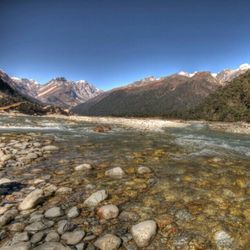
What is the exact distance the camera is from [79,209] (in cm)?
608

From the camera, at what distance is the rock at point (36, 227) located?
524 cm

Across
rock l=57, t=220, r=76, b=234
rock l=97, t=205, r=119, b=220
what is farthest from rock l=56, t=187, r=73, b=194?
rock l=57, t=220, r=76, b=234

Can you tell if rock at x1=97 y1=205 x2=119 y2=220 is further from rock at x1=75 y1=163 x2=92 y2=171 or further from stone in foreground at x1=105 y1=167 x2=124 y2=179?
rock at x1=75 y1=163 x2=92 y2=171

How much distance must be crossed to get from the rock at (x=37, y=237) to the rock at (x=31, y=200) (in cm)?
120

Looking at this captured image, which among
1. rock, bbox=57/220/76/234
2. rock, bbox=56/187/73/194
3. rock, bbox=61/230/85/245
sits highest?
rock, bbox=56/187/73/194

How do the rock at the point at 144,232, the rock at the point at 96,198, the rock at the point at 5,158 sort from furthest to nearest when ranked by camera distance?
1. the rock at the point at 5,158
2. the rock at the point at 96,198
3. the rock at the point at 144,232

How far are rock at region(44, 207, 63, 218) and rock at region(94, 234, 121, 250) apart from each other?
127 centimetres

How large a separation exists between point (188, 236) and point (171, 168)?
14.2 feet

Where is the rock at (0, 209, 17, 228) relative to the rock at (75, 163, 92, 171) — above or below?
below

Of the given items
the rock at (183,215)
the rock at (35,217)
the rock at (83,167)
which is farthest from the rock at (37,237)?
the rock at (83,167)

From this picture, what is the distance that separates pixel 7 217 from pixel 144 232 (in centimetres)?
270

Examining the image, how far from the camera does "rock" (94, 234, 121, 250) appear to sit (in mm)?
4756

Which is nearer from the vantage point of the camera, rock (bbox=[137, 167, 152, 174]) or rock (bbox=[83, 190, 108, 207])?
rock (bbox=[83, 190, 108, 207])

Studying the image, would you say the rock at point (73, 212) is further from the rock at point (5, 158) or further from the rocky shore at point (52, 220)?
the rock at point (5, 158)
